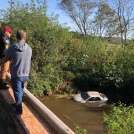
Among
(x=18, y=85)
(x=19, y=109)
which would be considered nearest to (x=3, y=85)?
(x=19, y=109)

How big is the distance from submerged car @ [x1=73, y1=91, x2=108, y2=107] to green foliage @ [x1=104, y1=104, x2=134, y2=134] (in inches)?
970

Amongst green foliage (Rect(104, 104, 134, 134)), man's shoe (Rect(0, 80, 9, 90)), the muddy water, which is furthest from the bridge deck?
the muddy water

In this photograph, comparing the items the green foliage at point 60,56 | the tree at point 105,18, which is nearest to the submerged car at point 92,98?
the green foliage at point 60,56

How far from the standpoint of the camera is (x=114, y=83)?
3831cm

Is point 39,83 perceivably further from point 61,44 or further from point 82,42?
point 82,42

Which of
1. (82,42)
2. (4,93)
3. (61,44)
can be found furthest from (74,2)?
(4,93)

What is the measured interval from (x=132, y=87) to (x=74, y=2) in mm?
25803

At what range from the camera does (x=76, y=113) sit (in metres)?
34.7

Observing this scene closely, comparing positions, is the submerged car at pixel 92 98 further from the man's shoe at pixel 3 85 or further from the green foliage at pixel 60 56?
the man's shoe at pixel 3 85

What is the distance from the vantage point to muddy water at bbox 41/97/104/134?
31.2 metres

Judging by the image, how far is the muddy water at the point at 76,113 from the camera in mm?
31250

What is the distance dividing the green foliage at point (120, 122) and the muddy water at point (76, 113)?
18.4 m

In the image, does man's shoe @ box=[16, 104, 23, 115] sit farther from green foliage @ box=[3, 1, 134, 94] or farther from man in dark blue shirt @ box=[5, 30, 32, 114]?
green foliage @ box=[3, 1, 134, 94]

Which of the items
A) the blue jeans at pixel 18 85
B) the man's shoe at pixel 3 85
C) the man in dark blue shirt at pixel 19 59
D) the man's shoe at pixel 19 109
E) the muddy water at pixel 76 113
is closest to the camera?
the man in dark blue shirt at pixel 19 59
